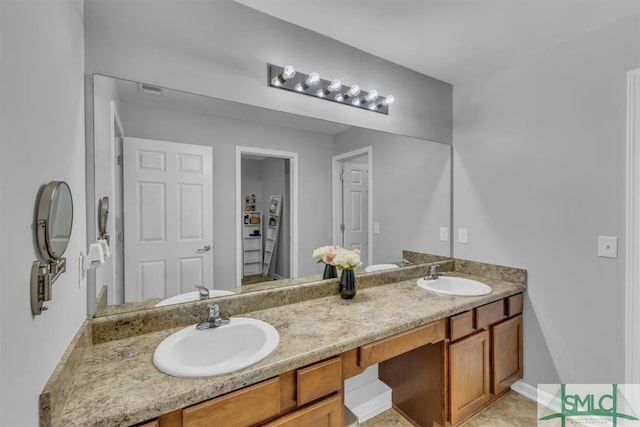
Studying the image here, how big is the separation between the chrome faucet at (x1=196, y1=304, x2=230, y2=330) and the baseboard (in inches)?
84.2

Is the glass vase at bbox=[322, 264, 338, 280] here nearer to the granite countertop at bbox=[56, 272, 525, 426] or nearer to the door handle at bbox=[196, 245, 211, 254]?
the granite countertop at bbox=[56, 272, 525, 426]

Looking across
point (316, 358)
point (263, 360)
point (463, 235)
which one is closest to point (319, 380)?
point (316, 358)

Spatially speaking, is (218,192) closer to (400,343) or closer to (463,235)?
(400,343)

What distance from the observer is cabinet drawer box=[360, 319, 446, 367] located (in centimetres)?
133

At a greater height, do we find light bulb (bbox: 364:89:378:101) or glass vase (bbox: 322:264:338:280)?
light bulb (bbox: 364:89:378:101)

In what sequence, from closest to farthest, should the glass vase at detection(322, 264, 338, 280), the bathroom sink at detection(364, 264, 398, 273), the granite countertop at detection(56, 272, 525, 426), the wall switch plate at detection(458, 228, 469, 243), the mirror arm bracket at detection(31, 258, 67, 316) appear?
the mirror arm bracket at detection(31, 258, 67, 316) < the granite countertop at detection(56, 272, 525, 426) < the glass vase at detection(322, 264, 338, 280) < the bathroom sink at detection(364, 264, 398, 273) < the wall switch plate at detection(458, 228, 469, 243)

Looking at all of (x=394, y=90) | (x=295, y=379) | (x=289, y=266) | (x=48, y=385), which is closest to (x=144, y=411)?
(x=48, y=385)

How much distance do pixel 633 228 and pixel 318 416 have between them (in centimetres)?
192

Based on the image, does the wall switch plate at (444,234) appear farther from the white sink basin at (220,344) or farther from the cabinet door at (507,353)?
the white sink basin at (220,344)

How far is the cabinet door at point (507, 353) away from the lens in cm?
194

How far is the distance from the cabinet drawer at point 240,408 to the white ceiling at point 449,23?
70.1 inches

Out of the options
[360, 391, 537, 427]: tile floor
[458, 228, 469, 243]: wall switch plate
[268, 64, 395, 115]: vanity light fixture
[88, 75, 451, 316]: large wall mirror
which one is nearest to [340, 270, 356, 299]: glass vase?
[88, 75, 451, 316]: large wall mirror

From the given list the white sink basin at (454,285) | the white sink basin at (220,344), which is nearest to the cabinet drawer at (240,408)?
the white sink basin at (220,344)

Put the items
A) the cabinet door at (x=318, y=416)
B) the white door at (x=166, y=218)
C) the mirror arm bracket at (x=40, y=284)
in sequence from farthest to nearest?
the white door at (x=166, y=218)
the cabinet door at (x=318, y=416)
the mirror arm bracket at (x=40, y=284)
